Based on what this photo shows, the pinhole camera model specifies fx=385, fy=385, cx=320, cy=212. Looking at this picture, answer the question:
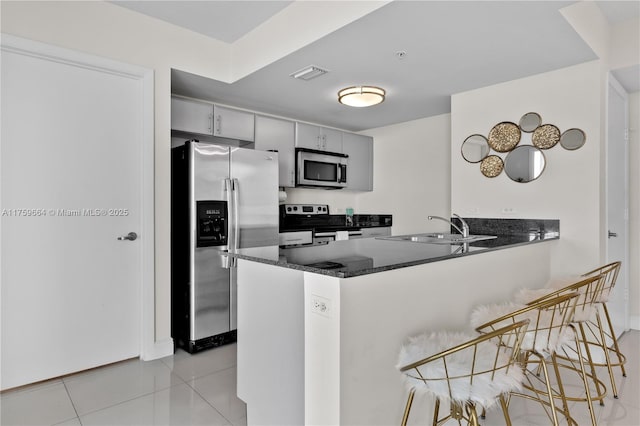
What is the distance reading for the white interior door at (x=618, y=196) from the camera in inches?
125

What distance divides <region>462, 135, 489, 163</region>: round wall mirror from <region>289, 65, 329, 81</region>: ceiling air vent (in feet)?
4.92

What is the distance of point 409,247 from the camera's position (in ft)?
6.94

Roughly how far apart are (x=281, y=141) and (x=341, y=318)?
3.20 m

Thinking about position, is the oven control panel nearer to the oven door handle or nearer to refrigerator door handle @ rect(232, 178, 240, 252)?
the oven door handle

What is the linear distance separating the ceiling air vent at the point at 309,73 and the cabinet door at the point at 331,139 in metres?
1.59

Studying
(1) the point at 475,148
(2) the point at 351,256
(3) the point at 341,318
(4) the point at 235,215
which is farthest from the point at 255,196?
(3) the point at 341,318

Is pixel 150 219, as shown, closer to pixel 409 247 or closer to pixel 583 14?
pixel 409 247

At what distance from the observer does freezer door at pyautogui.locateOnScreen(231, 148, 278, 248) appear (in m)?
3.35

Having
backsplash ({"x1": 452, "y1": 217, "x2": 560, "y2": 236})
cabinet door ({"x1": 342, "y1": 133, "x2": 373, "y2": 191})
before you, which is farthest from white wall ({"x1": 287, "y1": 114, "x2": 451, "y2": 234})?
backsplash ({"x1": 452, "y1": 217, "x2": 560, "y2": 236})

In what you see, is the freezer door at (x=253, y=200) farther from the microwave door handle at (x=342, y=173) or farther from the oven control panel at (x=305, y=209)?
the microwave door handle at (x=342, y=173)

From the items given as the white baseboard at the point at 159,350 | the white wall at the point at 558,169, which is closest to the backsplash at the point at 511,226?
the white wall at the point at 558,169

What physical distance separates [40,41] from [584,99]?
386 cm

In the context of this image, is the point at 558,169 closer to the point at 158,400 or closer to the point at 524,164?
the point at 524,164

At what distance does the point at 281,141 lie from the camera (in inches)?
A: 172
